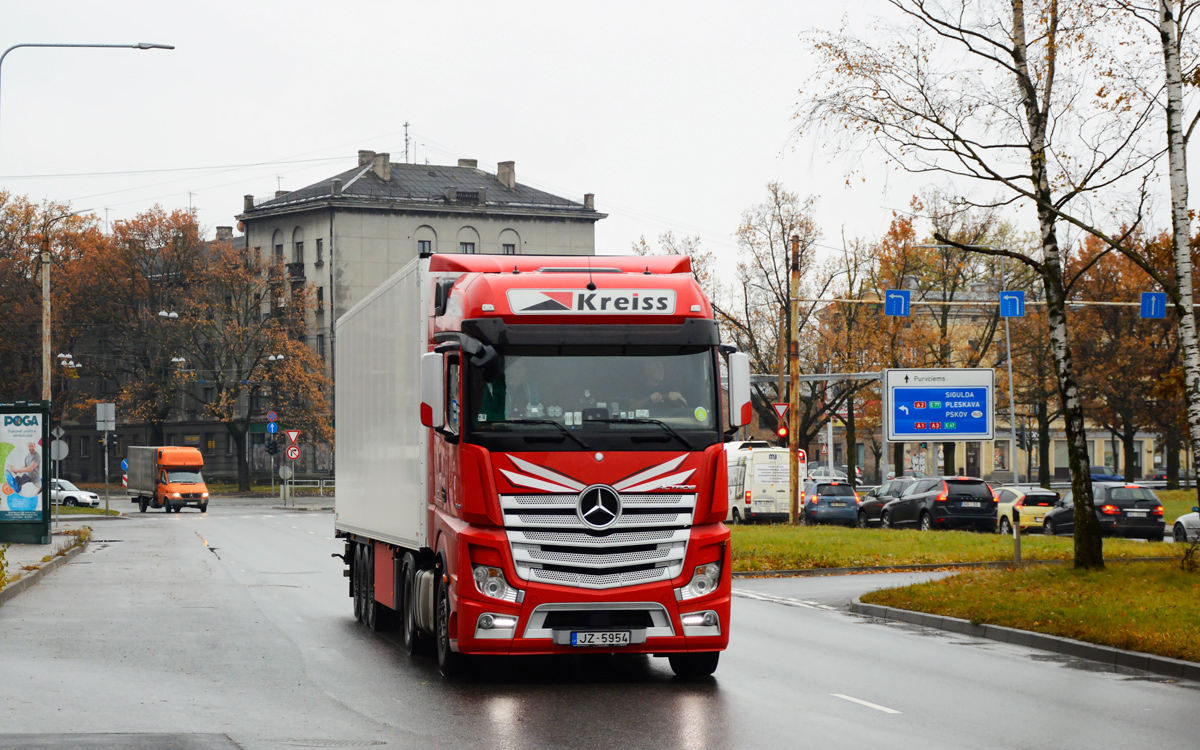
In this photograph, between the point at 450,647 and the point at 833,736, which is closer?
the point at 833,736

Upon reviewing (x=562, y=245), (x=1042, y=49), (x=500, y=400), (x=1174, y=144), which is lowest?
(x=500, y=400)

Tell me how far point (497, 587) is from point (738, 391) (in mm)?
2471

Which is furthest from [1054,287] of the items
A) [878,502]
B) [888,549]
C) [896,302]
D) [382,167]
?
[382,167]

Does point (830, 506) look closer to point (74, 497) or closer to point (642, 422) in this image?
point (642, 422)

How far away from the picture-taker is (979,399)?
36156 millimetres

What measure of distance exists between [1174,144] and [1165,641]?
6.82 meters

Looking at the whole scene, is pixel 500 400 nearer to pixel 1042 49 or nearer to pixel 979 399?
pixel 1042 49

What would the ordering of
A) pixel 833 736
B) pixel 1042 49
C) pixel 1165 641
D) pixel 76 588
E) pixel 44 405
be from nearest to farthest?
pixel 833 736, pixel 1165 641, pixel 1042 49, pixel 76 588, pixel 44 405

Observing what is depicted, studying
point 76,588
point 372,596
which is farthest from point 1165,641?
point 76,588

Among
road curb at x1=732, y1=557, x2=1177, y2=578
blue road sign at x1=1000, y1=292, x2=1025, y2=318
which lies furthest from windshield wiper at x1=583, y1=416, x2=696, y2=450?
blue road sign at x1=1000, y1=292, x2=1025, y2=318

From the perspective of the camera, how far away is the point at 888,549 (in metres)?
28.6

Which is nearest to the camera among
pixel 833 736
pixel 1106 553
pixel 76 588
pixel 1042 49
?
pixel 833 736

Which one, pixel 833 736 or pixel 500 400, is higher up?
pixel 500 400

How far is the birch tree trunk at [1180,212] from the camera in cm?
1700
